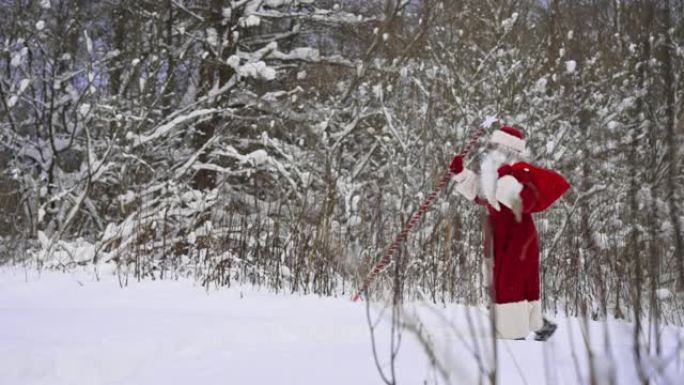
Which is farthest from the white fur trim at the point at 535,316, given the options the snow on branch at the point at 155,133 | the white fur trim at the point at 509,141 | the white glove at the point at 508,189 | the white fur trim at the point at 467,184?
the snow on branch at the point at 155,133

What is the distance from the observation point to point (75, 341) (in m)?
2.55

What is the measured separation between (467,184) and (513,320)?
83 cm

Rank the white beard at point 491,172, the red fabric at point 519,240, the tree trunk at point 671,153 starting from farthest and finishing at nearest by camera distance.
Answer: the red fabric at point 519,240 → the white beard at point 491,172 → the tree trunk at point 671,153

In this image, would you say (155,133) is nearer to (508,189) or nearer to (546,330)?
(508,189)

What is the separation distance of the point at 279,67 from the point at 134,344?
25.5 feet

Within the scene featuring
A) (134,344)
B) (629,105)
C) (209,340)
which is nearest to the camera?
(134,344)

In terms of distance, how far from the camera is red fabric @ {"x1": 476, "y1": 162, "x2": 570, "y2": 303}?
333cm

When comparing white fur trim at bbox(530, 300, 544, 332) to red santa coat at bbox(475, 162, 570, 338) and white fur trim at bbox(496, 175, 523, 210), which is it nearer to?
red santa coat at bbox(475, 162, 570, 338)

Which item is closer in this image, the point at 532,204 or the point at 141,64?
the point at 532,204

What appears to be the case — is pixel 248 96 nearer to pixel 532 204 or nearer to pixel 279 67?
pixel 279 67

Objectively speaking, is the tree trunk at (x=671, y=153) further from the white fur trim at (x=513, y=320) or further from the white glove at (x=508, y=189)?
the white fur trim at (x=513, y=320)

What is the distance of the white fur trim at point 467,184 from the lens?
3.69 m

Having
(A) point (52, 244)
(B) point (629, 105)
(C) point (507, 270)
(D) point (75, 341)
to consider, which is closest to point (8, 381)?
(D) point (75, 341)

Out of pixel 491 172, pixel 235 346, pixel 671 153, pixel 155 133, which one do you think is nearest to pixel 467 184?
pixel 491 172
